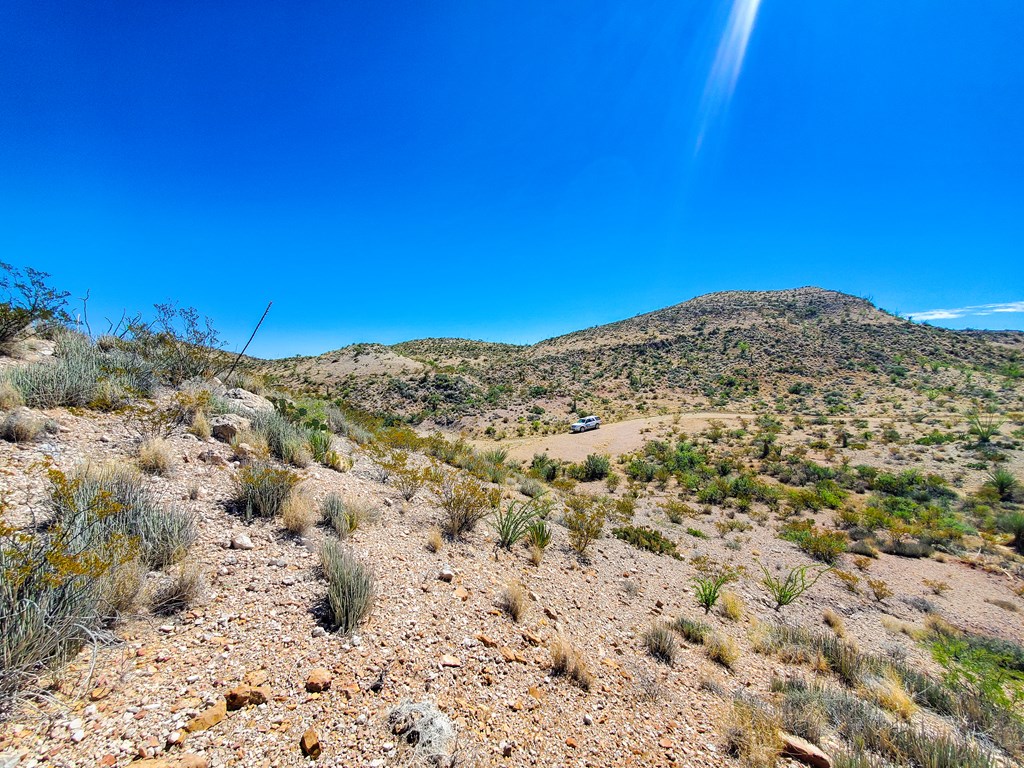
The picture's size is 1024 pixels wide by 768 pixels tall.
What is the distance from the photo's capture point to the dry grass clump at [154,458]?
5371mm

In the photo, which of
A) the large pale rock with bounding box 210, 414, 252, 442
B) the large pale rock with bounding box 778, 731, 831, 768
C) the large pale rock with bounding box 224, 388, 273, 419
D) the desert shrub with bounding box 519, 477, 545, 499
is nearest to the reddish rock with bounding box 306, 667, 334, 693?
the large pale rock with bounding box 778, 731, 831, 768

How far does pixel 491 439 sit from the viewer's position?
2991cm

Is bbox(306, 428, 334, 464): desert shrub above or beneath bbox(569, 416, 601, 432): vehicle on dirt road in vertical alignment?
beneath

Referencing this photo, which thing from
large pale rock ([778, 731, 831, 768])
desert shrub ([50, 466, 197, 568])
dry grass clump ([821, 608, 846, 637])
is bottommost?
dry grass clump ([821, 608, 846, 637])

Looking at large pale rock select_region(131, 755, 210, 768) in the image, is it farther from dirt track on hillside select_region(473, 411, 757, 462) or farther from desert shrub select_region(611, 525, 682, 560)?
dirt track on hillside select_region(473, 411, 757, 462)

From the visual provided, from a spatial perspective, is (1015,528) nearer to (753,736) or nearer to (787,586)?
A: (787,586)

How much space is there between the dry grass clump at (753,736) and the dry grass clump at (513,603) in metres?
2.22

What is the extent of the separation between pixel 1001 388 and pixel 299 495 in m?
57.0

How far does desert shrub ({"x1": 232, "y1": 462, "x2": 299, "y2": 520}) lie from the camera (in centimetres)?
514

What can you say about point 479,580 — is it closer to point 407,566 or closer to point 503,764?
point 407,566

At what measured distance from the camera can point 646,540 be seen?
9.40 m

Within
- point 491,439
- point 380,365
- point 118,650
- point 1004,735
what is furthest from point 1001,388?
point 380,365

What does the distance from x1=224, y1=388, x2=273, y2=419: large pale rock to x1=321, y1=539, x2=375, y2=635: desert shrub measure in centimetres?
660

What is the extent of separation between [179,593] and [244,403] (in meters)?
8.41
